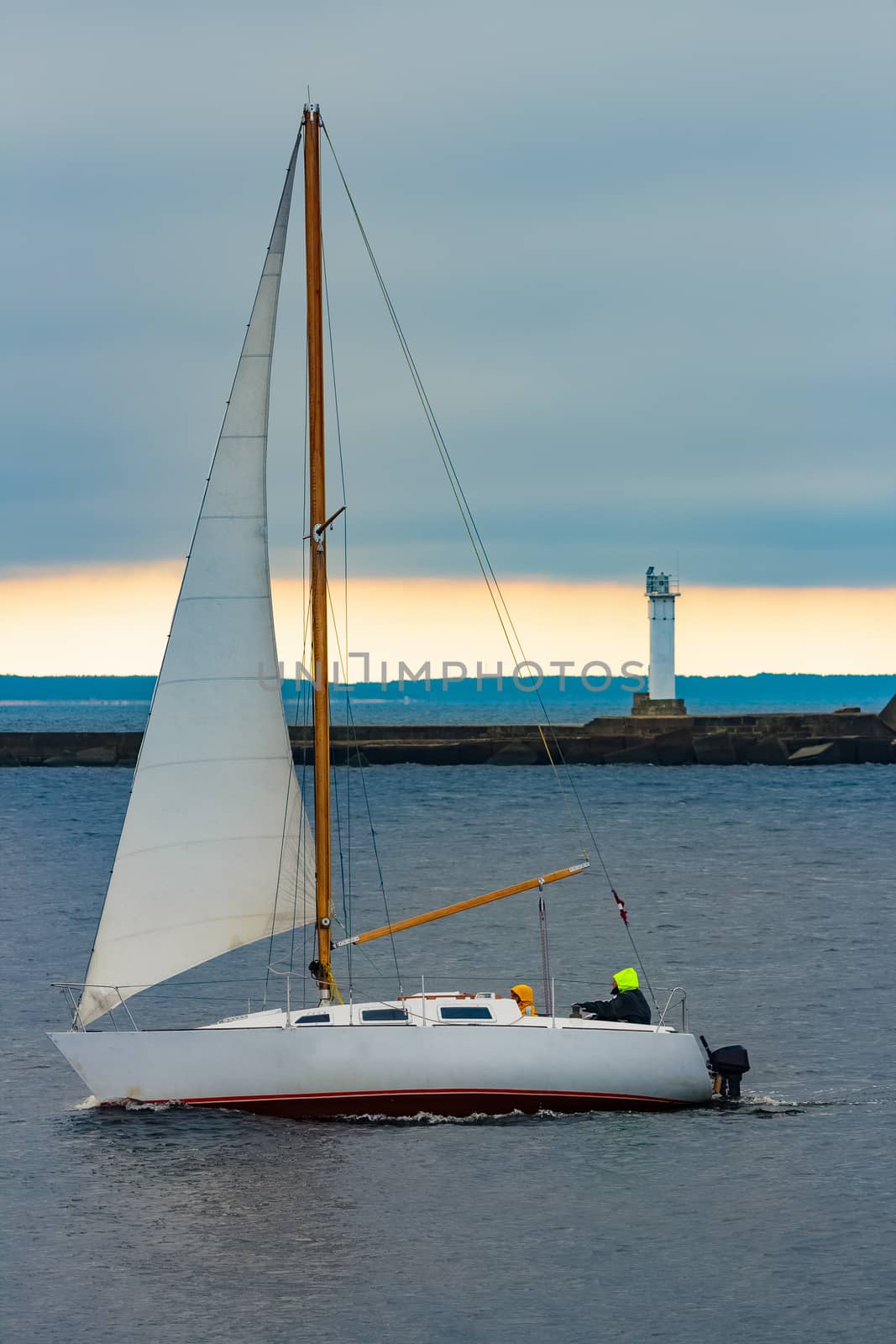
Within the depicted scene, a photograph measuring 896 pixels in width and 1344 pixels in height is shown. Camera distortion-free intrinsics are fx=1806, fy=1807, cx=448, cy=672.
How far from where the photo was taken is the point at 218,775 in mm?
18594

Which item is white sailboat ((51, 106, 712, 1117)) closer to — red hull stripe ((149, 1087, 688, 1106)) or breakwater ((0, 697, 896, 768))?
red hull stripe ((149, 1087, 688, 1106))

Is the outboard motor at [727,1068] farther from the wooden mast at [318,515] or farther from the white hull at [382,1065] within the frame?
the wooden mast at [318,515]

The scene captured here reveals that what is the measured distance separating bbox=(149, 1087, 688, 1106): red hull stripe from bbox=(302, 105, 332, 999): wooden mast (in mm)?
1023

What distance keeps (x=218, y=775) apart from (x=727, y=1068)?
6219 millimetres

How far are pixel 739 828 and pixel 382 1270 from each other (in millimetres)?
48112

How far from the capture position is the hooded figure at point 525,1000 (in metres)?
18.1

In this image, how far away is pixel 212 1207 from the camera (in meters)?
16.2

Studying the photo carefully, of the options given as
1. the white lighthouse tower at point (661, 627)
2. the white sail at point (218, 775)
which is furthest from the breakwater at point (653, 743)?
the white sail at point (218, 775)

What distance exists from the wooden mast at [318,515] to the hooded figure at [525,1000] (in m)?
1.91

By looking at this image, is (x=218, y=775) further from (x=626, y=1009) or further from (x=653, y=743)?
(x=653, y=743)

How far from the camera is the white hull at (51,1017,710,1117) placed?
17.7 metres

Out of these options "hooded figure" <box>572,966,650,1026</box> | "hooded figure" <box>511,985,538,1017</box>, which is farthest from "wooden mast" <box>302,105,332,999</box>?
"hooded figure" <box>572,966,650,1026</box>

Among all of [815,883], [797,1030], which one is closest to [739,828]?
[815,883]

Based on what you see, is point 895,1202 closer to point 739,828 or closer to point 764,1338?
point 764,1338
